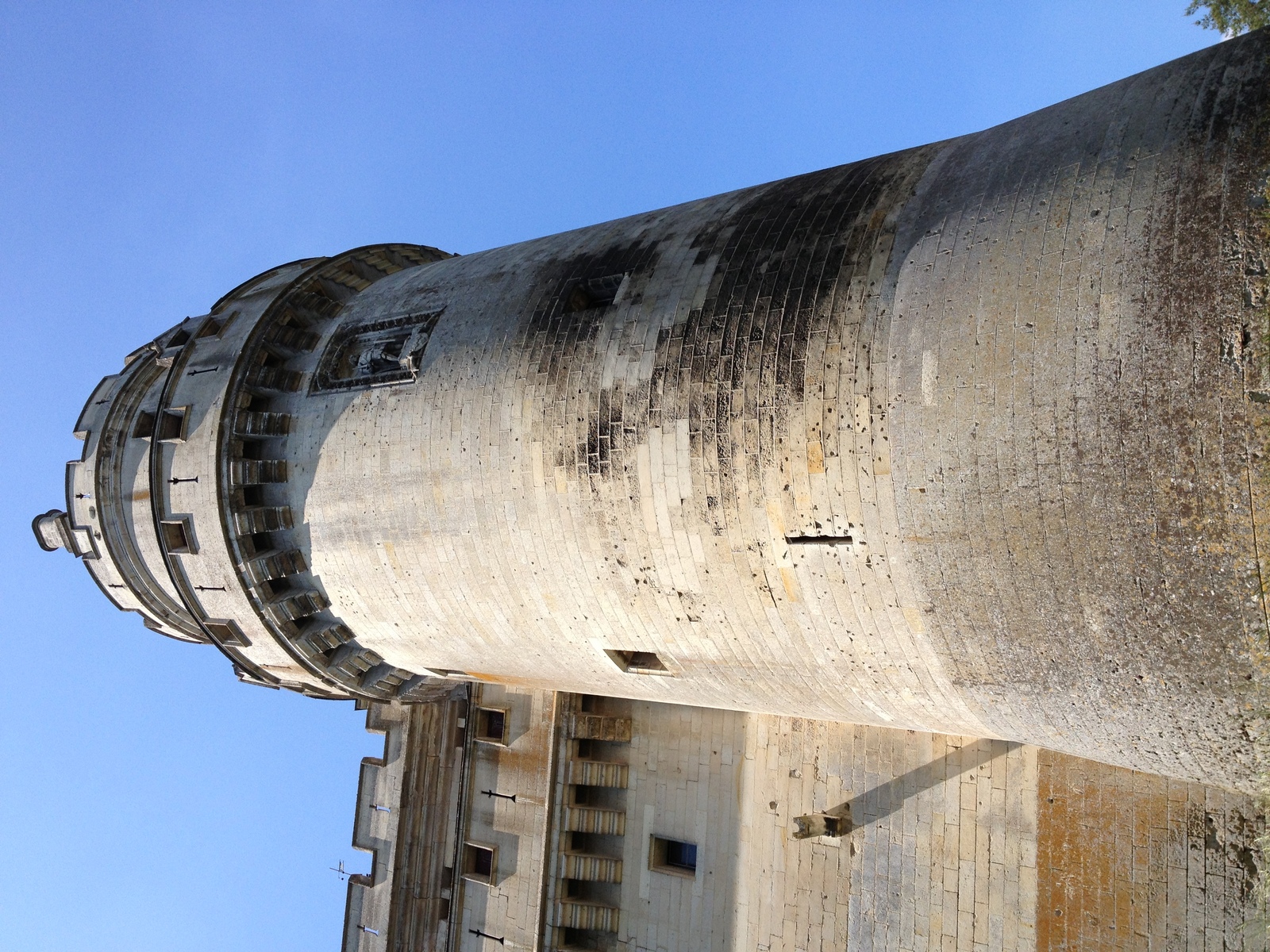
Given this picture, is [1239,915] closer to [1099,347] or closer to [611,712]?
[1099,347]

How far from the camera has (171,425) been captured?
48.3 feet

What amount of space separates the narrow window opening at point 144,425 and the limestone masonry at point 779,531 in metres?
0.06

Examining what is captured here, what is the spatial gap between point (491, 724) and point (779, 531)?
392 inches

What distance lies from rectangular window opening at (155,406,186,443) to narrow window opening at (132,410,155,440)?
0.28m

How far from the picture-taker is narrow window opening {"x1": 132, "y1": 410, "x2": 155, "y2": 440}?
49.4 feet

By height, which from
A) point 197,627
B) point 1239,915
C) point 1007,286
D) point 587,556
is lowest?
point 1239,915

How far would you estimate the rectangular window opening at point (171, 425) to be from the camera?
47.8 ft

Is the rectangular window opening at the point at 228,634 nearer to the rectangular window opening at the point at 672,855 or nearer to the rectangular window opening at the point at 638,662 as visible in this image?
the rectangular window opening at the point at 638,662

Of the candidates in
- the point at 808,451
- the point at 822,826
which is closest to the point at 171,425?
the point at 808,451

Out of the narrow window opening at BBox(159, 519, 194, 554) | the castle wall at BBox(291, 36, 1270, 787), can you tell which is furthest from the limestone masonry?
the narrow window opening at BBox(159, 519, 194, 554)

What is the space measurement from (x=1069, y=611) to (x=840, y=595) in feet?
7.30

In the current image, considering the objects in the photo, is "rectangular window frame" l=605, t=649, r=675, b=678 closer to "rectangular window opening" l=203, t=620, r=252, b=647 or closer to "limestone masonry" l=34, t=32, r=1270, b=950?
"limestone masonry" l=34, t=32, r=1270, b=950

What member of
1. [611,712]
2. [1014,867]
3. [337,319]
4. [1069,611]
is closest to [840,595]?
[1069,611]

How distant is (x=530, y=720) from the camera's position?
1680 centimetres
